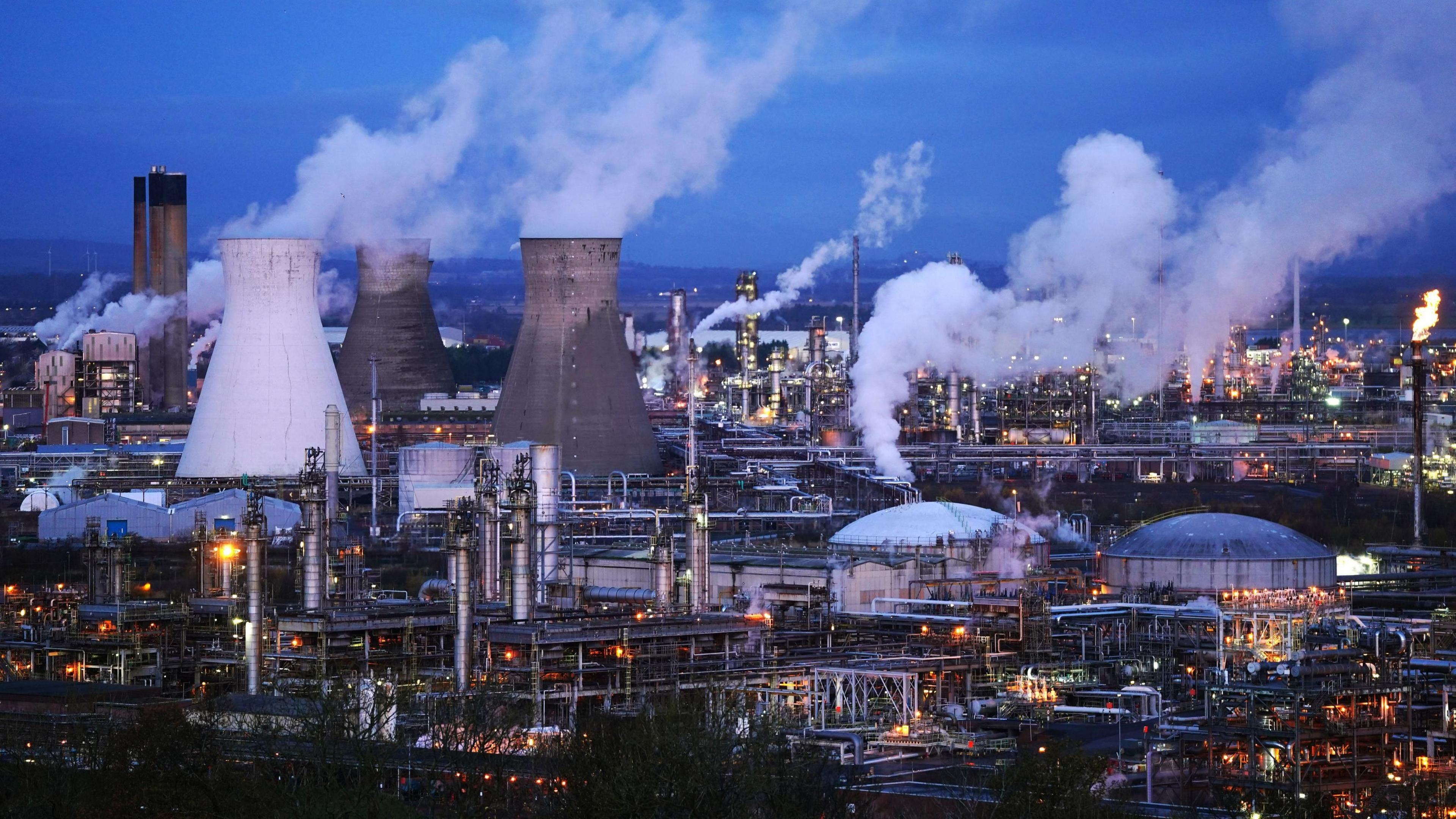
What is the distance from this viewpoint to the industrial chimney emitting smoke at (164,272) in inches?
2197

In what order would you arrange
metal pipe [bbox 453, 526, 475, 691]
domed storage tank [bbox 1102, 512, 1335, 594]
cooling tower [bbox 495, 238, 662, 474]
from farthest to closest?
1. cooling tower [bbox 495, 238, 662, 474]
2. domed storage tank [bbox 1102, 512, 1335, 594]
3. metal pipe [bbox 453, 526, 475, 691]

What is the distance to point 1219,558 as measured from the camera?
1099 inches

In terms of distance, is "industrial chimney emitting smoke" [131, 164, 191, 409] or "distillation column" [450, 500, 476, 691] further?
"industrial chimney emitting smoke" [131, 164, 191, 409]

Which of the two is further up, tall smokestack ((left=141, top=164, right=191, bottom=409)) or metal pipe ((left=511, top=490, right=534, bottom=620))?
tall smokestack ((left=141, top=164, right=191, bottom=409))

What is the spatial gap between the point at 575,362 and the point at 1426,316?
47.8 feet

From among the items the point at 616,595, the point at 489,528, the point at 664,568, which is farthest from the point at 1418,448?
the point at 489,528

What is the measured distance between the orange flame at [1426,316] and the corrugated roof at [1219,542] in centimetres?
1247

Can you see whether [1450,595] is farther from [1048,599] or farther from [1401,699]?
[1401,699]

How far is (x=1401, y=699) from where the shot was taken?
18734 millimetres

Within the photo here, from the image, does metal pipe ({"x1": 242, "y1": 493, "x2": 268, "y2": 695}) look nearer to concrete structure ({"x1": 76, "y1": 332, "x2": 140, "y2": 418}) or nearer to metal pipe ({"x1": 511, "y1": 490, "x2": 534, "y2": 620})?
metal pipe ({"x1": 511, "y1": 490, "x2": 534, "y2": 620})

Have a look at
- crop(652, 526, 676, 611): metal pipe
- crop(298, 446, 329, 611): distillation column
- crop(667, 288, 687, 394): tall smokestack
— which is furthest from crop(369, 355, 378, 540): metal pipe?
crop(667, 288, 687, 394): tall smokestack

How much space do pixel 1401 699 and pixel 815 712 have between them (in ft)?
16.0

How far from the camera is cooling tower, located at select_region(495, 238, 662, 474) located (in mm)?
38094

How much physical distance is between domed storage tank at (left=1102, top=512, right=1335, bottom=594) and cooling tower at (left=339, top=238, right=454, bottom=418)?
2062cm
